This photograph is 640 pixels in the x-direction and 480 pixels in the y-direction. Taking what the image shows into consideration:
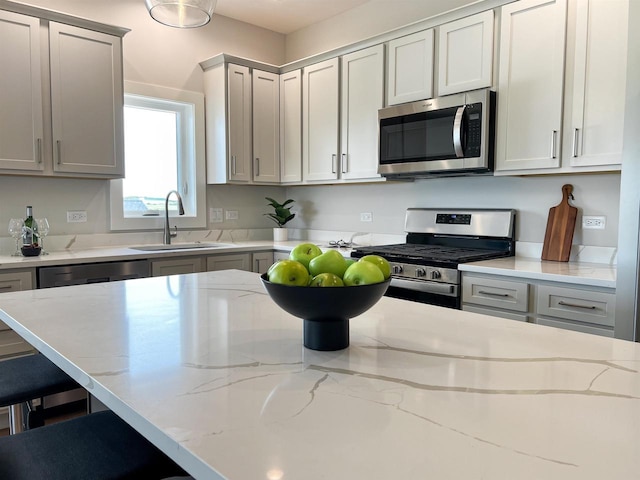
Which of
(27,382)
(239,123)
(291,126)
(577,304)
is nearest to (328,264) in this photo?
(27,382)

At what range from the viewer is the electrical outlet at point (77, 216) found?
3405 millimetres

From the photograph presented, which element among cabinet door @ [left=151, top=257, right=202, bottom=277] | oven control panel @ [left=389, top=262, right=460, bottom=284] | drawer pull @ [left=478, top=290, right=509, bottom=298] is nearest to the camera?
drawer pull @ [left=478, top=290, right=509, bottom=298]

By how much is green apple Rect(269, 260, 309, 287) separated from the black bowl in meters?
0.02

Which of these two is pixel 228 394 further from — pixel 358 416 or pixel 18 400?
pixel 18 400

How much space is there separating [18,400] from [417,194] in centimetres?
283

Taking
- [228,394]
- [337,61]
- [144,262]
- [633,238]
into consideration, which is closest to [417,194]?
[337,61]

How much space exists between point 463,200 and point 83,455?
283cm

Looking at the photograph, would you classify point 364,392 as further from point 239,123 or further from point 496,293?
point 239,123

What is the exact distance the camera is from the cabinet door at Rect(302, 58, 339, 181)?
148 inches

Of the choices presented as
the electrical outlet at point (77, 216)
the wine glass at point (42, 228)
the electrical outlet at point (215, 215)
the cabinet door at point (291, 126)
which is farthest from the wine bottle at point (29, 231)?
the cabinet door at point (291, 126)

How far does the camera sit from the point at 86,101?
10.2 feet

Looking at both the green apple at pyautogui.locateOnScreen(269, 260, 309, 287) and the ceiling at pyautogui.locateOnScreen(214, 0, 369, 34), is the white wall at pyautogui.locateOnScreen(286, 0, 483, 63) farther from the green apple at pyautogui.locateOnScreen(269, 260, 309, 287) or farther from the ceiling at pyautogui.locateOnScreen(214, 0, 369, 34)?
the green apple at pyautogui.locateOnScreen(269, 260, 309, 287)

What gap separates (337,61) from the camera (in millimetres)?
3693

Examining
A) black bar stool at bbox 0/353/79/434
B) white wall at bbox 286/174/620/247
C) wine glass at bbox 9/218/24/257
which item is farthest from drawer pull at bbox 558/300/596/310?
wine glass at bbox 9/218/24/257
